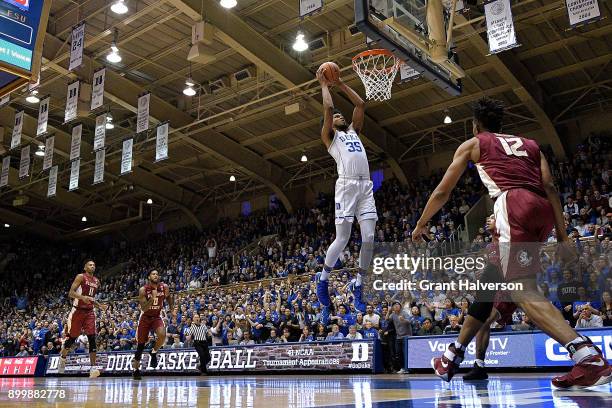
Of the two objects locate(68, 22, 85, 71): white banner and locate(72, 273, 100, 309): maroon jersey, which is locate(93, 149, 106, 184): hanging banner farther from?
locate(72, 273, 100, 309): maroon jersey

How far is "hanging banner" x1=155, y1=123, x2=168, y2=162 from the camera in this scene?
20.0 meters

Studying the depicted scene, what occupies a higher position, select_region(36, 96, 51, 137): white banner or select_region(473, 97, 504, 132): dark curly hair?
select_region(36, 96, 51, 137): white banner

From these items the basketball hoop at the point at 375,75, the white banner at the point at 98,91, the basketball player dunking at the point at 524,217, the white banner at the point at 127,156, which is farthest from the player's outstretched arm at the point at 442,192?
the white banner at the point at 127,156

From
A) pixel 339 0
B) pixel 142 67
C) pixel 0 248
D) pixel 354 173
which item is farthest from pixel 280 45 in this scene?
pixel 0 248

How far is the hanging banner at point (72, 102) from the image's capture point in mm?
18739

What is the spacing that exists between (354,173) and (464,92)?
656 inches

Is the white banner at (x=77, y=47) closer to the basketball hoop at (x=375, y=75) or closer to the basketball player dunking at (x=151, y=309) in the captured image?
the basketball hoop at (x=375, y=75)

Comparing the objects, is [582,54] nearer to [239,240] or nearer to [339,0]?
[339,0]

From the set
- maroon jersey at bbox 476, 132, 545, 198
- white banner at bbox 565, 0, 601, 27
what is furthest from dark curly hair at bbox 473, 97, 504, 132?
white banner at bbox 565, 0, 601, 27

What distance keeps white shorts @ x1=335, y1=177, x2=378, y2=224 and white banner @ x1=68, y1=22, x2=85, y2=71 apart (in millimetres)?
12187

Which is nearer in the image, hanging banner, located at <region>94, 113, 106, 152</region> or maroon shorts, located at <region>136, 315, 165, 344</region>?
maroon shorts, located at <region>136, 315, 165, 344</region>

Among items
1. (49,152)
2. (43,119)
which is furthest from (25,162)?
(43,119)

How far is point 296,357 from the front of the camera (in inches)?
549

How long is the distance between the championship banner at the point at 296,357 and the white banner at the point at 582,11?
326 inches
